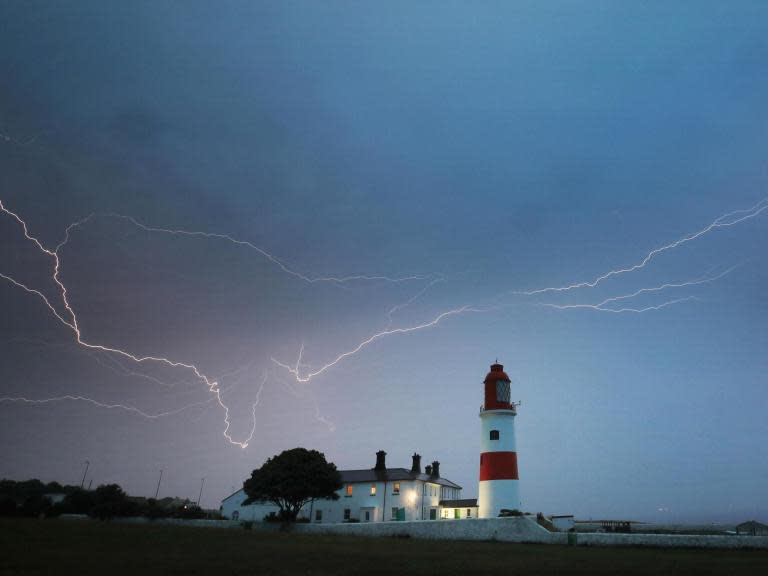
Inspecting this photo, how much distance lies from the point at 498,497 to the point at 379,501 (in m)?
18.6

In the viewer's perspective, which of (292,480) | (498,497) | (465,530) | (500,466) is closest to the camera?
(465,530)

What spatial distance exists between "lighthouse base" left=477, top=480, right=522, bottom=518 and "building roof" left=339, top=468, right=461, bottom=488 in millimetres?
15180

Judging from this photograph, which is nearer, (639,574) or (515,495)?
(639,574)

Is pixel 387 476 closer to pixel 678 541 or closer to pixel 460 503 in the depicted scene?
pixel 460 503

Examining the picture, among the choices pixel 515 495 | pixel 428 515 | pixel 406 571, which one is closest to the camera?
pixel 406 571

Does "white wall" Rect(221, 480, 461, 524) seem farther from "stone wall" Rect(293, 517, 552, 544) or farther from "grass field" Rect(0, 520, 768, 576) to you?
"grass field" Rect(0, 520, 768, 576)

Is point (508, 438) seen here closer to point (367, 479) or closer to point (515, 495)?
point (515, 495)

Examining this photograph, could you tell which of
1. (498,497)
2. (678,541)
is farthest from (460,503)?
(678,541)

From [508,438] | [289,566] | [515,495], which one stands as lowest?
[289,566]

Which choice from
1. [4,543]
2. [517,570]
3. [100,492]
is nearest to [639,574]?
[517,570]

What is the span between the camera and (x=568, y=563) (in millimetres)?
16312

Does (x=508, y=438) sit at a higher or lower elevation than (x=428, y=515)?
higher

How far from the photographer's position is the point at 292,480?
42688 mm

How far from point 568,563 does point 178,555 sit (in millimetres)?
12172
